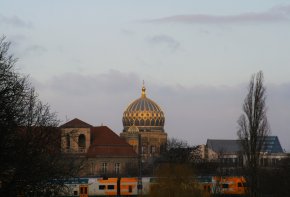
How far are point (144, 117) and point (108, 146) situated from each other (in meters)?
45.7

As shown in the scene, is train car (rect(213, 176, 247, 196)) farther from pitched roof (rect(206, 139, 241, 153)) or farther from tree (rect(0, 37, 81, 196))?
pitched roof (rect(206, 139, 241, 153))

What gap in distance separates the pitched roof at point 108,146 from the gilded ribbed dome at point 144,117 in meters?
42.2

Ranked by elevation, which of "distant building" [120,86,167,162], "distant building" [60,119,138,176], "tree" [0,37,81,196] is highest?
"distant building" [120,86,167,162]

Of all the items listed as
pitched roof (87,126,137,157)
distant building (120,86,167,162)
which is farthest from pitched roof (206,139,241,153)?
pitched roof (87,126,137,157)

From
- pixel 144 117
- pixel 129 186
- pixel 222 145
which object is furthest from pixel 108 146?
pixel 222 145

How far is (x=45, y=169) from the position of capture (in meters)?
21.8

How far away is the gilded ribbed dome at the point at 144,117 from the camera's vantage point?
15938 cm

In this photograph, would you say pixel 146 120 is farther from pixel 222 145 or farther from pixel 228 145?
pixel 228 145

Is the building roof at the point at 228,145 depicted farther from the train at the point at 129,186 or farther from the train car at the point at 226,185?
the train at the point at 129,186

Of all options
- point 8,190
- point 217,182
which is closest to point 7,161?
point 8,190

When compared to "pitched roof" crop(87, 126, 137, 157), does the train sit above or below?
below

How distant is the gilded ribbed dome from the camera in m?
159

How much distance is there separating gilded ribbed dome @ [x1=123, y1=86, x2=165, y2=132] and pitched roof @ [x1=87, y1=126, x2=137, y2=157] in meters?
42.2

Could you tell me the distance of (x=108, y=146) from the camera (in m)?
114
